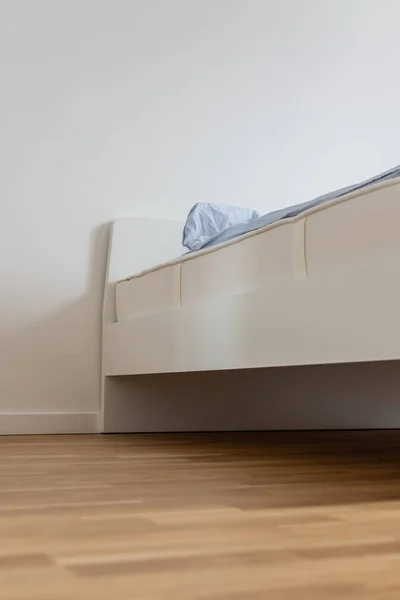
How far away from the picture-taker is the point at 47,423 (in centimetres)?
226

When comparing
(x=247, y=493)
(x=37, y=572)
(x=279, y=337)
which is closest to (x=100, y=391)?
(x=279, y=337)

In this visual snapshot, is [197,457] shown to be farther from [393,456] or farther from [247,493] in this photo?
[247,493]

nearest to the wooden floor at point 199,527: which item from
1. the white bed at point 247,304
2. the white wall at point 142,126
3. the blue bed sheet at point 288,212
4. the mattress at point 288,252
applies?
the white bed at point 247,304

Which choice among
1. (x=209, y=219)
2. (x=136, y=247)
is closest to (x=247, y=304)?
(x=209, y=219)

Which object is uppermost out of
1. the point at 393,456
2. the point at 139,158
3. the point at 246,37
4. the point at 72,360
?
the point at 246,37

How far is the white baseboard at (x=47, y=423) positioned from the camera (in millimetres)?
2225

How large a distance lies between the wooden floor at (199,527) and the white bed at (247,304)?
0.23 meters

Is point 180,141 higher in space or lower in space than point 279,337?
higher

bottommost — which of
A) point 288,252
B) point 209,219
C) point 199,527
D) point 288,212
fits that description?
point 199,527

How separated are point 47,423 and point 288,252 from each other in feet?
3.66

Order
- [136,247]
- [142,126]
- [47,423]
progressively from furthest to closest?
[142,126], [136,247], [47,423]

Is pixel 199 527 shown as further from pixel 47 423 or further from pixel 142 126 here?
pixel 142 126

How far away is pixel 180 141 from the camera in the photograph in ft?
8.36

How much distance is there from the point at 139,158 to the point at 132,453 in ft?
3.66
